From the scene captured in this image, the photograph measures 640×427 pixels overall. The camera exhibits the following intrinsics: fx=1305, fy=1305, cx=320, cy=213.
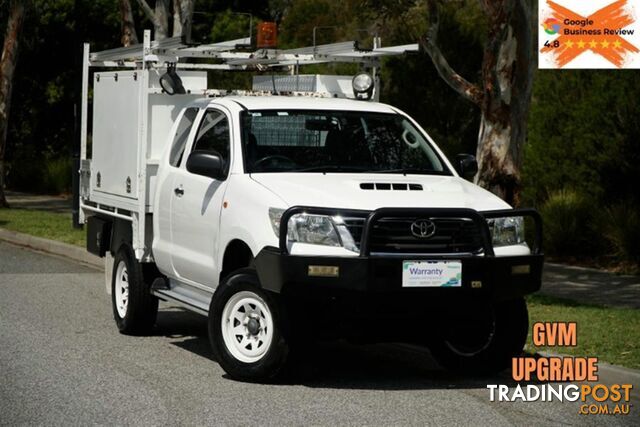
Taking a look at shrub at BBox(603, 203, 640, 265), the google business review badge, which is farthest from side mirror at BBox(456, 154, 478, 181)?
the google business review badge

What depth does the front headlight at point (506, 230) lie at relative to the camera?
9.42 m

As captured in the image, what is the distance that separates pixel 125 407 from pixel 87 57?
548 centimetres

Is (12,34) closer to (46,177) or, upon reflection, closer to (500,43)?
(46,177)

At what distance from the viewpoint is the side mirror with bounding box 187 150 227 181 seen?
32.6 ft

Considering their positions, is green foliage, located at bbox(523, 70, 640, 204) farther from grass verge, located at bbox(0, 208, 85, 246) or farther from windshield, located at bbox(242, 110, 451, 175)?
windshield, located at bbox(242, 110, 451, 175)

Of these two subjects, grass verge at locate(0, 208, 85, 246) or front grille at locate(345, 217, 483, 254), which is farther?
grass verge at locate(0, 208, 85, 246)

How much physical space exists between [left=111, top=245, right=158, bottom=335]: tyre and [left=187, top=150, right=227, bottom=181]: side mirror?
1788 mm

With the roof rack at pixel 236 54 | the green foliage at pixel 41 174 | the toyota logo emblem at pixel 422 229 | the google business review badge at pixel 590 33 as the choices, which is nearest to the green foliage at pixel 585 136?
the google business review badge at pixel 590 33

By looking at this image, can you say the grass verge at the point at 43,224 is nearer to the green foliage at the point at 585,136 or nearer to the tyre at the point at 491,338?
the green foliage at the point at 585,136

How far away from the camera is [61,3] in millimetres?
38125

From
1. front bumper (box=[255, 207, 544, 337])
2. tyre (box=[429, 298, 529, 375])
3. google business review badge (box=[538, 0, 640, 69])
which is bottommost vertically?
tyre (box=[429, 298, 529, 375])

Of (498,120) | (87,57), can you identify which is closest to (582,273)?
(498,120)

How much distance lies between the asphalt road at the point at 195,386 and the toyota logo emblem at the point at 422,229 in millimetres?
1125

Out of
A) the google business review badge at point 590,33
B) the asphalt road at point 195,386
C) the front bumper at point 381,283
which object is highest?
the google business review badge at point 590,33
